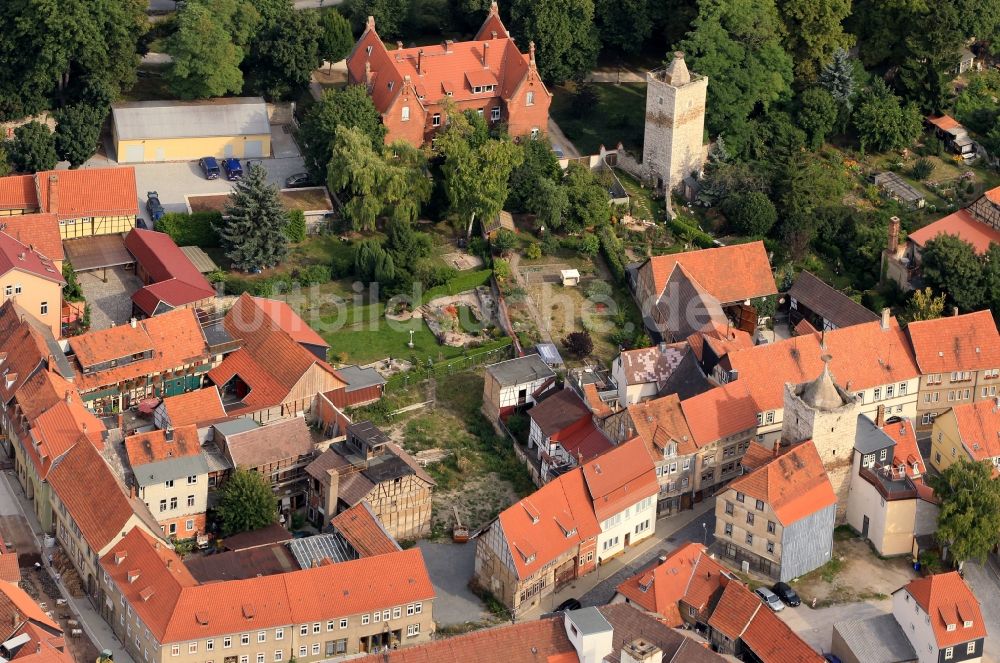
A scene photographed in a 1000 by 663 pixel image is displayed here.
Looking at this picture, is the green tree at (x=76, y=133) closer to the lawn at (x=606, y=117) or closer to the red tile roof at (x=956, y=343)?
the lawn at (x=606, y=117)

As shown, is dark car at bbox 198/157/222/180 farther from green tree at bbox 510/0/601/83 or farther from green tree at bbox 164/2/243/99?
green tree at bbox 510/0/601/83

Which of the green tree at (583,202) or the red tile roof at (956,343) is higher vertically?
the green tree at (583,202)

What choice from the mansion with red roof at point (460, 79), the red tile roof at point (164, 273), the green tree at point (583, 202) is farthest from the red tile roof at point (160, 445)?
the green tree at point (583, 202)

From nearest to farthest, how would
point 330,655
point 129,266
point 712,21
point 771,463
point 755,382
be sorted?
point 330,655 < point 771,463 < point 755,382 < point 129,266 < point 712,21

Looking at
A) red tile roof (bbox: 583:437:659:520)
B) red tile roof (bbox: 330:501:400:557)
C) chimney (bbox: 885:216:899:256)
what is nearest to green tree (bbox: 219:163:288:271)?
red tile roof (bbox: 330:501:400:557)

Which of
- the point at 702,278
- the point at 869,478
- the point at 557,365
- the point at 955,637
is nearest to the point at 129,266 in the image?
the point at 557,365

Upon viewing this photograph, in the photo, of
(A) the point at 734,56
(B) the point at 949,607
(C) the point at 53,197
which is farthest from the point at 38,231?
Result: (B) the point at 949,607

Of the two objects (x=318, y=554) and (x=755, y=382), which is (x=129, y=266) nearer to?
(x=318, y=554)
